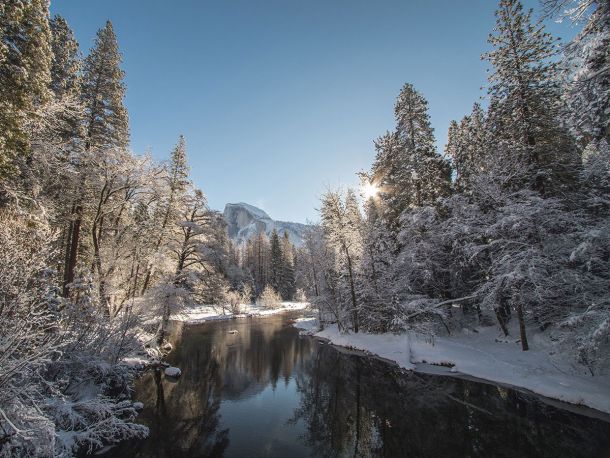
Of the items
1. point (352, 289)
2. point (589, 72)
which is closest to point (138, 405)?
point (589, 72)

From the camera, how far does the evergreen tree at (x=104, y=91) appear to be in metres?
18.3

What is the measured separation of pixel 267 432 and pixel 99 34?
23316mm

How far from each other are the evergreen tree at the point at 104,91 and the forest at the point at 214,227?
0.32 ft

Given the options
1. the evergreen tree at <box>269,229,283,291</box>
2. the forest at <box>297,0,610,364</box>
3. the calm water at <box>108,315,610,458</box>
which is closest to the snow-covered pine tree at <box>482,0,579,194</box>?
the forest at <box>297,0,610,364</box>

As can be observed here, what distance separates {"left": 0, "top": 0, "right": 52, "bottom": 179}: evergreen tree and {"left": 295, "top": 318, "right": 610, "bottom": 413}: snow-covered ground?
20.3m

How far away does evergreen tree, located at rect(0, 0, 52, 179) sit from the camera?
9742mm

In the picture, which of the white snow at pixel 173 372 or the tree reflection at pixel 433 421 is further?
the white snow at pixel 173 372

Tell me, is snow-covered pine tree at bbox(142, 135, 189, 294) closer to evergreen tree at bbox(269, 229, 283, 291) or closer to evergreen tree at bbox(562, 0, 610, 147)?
evergreen tree at bbox(562, 0, 610, 147)

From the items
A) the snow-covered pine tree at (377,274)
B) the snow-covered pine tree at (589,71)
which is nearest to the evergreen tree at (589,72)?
the snow-covered pine tree at (589,71)

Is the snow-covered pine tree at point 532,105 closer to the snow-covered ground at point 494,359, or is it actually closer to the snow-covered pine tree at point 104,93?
the snow-covered ground at point 494,359

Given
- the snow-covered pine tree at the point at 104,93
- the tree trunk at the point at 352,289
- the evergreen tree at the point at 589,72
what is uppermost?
the snow-covered pine tree at the point at 104,93

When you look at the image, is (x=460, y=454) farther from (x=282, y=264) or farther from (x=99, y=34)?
(x=282, y=264)

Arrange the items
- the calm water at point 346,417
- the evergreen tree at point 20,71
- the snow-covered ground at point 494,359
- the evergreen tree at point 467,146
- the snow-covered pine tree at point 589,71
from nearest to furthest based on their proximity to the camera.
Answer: the snow-covered pine tree at point 589,71 → the calm water at point 346,417 → the evergreen tree at point 20,71 → the snow-covered ground at point 494,359 → the evergreen tree at point 467,146

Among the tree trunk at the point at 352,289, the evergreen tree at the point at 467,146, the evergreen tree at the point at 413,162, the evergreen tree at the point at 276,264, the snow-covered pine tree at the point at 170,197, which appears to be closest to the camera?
the snow-covered pine tree at the point at 170,197
